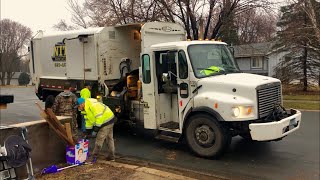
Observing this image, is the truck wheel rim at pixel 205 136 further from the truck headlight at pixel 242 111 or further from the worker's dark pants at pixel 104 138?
the worker's dark pants at pixel 104 138

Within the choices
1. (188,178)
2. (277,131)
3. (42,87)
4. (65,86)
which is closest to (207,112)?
(277,131)

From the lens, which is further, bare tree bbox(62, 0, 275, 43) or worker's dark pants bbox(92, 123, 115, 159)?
bare tree bbox(62, 0, 275, 43)

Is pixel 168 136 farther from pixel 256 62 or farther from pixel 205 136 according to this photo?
pixel 256 62

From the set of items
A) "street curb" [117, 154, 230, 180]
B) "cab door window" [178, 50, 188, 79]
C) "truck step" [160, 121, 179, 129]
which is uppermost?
"cab door window" [178, 50, 188, 79]

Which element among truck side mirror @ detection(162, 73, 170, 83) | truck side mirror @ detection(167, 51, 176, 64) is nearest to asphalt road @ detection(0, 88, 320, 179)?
truck side mirror @ detection(162, 73, 170, 83)

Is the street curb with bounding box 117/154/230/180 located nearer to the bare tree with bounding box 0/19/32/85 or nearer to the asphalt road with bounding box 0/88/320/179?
the asphalt road with bounding box 0/88/320/179

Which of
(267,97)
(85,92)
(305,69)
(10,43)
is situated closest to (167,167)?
(267,97)

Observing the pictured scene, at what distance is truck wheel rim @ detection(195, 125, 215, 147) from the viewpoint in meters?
7.64

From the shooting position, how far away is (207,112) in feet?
25.1

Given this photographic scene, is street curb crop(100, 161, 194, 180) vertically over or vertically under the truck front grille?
under

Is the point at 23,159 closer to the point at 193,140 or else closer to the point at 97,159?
the point at 97,159

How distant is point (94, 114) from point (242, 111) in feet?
9.47

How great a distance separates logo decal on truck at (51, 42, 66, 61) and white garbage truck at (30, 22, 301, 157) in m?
0.03

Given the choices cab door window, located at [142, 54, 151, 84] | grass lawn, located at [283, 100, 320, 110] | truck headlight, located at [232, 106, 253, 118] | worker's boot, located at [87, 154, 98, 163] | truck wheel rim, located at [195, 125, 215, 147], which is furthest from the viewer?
grass lawn, located at [283, 100, 320, 110]
